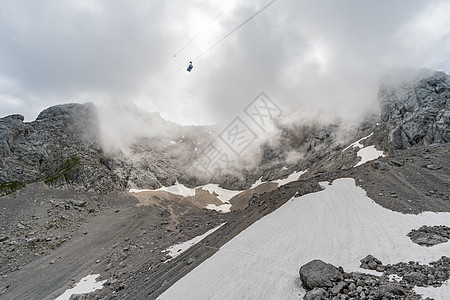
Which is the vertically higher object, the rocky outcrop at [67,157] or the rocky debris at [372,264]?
the rocky outcrop at [67,157]

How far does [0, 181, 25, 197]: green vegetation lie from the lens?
5591 centimetres

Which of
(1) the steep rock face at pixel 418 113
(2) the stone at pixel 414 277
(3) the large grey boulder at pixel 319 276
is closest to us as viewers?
(2) the stone at pixel 414 277

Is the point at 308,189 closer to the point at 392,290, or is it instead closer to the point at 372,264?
the point at 372,264

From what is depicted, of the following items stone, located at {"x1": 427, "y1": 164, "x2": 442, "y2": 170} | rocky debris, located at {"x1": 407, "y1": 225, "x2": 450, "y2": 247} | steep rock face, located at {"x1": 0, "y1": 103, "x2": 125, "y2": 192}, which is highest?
steep rock face, located at {"x1": 0, "y1": 103, "x2": 125, "y2": 192}

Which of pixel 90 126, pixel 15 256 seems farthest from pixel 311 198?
pixel 90 126

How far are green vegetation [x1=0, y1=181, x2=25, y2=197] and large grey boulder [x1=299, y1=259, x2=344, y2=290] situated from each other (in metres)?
74.6

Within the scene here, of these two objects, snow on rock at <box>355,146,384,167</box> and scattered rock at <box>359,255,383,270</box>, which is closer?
scattered rock at <box>359,255,383,270</box>

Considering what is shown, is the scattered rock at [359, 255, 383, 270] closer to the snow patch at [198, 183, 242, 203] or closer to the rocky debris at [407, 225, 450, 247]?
the rocky debris at [407, 225, 450, 247]

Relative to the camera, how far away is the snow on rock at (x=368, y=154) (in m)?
74.4

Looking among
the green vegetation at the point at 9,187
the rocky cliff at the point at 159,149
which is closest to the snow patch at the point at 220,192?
the rocky cliff at the point at 159,149

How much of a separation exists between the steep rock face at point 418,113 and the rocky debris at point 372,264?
211ft

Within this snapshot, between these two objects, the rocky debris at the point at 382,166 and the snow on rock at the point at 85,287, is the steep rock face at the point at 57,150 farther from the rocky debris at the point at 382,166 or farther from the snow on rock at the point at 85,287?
the rocky debris at the point at 382,166

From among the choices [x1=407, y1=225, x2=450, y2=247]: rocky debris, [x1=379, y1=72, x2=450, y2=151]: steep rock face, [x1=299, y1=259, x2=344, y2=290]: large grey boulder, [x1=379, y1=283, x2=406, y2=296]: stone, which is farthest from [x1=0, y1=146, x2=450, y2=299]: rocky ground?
[x1=379, y1=72, x2=450, y2=151]: steep rock face

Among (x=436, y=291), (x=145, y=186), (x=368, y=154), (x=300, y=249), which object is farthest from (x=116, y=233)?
(x=368, y=154)
